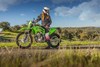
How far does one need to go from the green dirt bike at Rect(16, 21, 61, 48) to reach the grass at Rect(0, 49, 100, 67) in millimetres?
7365

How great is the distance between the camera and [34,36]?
1739cm

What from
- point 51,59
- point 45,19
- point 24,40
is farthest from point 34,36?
point 51,59

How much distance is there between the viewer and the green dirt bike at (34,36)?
56.6 feet

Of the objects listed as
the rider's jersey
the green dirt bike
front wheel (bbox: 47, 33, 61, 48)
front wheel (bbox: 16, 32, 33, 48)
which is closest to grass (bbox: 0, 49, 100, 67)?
the rider's jersey

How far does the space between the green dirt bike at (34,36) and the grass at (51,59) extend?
7.36 metres

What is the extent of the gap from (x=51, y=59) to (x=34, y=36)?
826cm

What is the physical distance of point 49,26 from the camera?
1733 centimetres

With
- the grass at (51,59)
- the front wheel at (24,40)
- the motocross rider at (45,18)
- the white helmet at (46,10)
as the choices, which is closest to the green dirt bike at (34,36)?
the front wheel at (24,40)

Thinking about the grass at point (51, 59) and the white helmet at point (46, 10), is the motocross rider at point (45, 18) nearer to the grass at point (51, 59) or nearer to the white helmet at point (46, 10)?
the white helmet at point (46, 10)

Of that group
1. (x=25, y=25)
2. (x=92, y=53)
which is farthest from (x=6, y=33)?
(x=92, y=53)

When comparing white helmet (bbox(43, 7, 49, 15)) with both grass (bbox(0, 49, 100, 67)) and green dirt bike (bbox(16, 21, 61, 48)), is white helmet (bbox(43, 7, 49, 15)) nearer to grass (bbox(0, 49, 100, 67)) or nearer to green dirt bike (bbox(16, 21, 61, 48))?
green dirt bike (bbox(16, 21, 61, 48))

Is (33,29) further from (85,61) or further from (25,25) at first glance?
(85,61)

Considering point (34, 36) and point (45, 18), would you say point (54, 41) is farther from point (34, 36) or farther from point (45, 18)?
point (45, 18)

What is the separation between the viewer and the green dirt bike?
56.6ft
